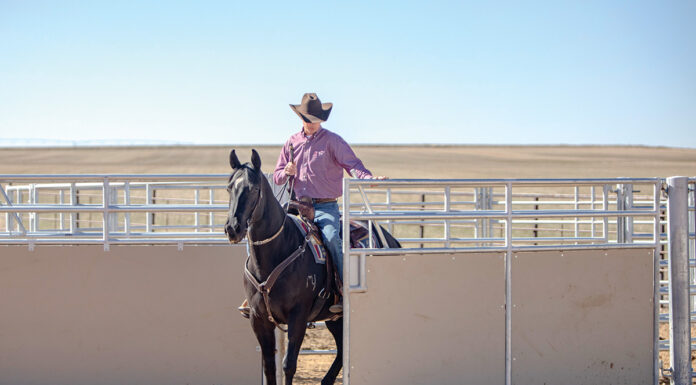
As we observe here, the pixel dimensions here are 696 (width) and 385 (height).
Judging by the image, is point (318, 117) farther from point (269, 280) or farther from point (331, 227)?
point (269, 280)

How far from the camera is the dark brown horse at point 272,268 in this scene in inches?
194

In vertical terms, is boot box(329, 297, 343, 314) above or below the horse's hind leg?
above

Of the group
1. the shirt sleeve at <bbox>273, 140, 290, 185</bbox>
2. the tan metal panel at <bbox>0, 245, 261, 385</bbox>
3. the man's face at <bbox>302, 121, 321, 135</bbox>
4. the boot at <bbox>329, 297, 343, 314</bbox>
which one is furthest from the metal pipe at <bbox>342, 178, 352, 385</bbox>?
the tan metal panel at <bbox>0, 245, 261, 385</bbox>

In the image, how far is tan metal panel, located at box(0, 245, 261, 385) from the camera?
6.03 meters

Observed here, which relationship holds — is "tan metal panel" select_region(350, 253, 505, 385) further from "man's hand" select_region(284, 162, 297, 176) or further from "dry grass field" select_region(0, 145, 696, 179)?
"dry grass field" select_region(0, 145, 696, 179)

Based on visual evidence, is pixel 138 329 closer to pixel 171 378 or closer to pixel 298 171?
pixel 171 378

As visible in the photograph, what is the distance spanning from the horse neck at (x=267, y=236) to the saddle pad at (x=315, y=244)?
28 cm

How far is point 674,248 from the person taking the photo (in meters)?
6.05

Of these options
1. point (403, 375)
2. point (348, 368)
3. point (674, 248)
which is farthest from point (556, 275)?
point (348, 368)

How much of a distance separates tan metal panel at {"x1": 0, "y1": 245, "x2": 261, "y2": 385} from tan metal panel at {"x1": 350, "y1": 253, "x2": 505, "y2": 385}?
1152 millimetres

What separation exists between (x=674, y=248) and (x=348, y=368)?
300 centimetres

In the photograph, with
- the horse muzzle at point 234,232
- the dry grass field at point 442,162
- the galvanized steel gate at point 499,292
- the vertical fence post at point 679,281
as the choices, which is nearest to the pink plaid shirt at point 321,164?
the galvanized steel gate at point 499,292

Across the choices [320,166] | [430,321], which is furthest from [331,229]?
[430,321]

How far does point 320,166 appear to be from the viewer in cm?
578
